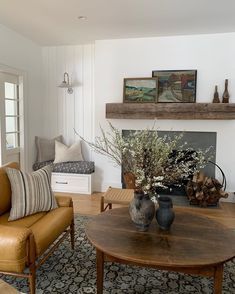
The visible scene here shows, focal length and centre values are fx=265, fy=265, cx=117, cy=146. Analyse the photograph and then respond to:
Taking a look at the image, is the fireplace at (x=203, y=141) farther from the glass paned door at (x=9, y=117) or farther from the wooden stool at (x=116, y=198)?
the glass paned door at (x=9, y=117)

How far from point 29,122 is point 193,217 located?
3.41 meters

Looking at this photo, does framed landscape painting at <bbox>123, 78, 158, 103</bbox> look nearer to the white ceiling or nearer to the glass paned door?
the white ceiling

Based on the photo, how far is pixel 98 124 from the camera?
4.55m

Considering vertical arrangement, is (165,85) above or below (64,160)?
above

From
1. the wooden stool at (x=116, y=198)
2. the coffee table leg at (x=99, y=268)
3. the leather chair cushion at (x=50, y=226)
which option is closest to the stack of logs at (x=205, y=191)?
the wooden stool at (x=116, y=198)

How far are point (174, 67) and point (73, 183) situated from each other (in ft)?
8.27

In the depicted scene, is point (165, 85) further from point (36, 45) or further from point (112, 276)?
point (112, 276)

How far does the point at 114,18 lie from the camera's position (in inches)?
134

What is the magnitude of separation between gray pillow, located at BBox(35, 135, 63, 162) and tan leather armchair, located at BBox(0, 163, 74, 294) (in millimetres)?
2411

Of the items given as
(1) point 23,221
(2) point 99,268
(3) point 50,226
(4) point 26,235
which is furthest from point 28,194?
(2) point 99,268

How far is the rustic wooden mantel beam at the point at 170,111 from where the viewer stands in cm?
387

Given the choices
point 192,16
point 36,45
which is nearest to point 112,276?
point 192,16

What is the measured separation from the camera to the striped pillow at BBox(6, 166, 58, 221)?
225 centimetres

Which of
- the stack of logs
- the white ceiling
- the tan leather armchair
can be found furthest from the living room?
the tan leather armchair
